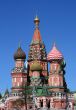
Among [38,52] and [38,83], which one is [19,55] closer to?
[38,52]

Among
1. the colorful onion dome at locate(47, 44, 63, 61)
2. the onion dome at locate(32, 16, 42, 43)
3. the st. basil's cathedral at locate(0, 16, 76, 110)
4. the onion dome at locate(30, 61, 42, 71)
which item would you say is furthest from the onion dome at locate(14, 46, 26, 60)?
the colorful onion dome at locate(47, 44, 63, 61)

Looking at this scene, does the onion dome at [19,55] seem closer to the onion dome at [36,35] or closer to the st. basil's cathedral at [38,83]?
the st. basil's cathedral at [38,83]

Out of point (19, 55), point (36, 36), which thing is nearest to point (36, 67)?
point (19, 55)

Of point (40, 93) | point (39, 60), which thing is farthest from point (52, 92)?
point (39, 60)

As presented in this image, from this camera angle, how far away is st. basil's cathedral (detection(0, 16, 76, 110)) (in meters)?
92.0

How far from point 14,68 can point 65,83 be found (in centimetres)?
1164

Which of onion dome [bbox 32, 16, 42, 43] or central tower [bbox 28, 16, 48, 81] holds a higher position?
onion dome [bbox 32, 16, 42, 43]

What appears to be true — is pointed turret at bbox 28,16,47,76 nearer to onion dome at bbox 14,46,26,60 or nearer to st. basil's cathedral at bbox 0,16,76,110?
st. basil's cathedral at bbox 0,16,76,110

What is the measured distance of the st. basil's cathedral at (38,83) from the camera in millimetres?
92000

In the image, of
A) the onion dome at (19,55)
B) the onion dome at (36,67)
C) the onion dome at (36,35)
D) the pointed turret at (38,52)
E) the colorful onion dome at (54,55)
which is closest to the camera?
the colorful onion dome at (54,55)

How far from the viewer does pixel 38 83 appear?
94312 mm

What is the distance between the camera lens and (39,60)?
98.8 meters

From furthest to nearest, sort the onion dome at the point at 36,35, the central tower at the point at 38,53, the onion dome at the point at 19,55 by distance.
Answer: the onion dome at the point at 36,35
the central tower at the point at 38,53
the onion dome at the point at 19,55

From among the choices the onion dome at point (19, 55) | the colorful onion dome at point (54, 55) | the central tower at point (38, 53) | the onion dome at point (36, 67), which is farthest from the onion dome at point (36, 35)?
the onion dome at point (36, 67)
